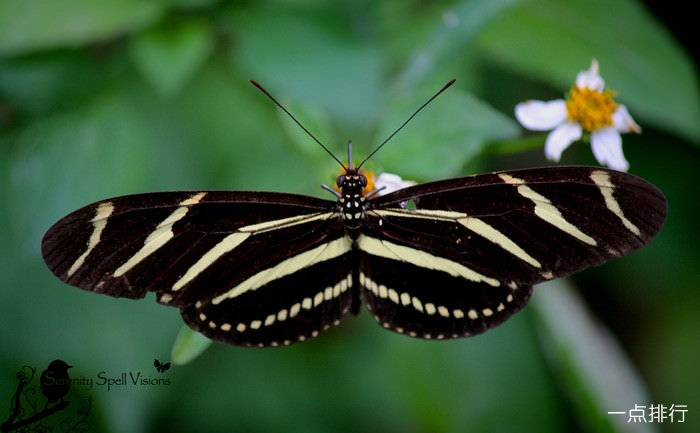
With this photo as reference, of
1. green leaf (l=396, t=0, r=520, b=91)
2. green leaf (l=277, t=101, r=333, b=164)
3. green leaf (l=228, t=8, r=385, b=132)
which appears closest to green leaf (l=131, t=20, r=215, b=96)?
green leaf (l=228, t=8, r=385, b=132)

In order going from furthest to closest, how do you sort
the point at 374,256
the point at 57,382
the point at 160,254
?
A: the point at 57,382
the point at 374,256
the point at 160,254

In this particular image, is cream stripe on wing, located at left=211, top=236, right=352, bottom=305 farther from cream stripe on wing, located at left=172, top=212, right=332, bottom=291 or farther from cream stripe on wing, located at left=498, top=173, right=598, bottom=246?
cream stripe on wing, located at left=498, top=173, right=598, bottom=246

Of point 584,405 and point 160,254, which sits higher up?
point 160,254

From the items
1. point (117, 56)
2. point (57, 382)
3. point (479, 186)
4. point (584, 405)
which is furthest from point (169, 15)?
point (584, 405)

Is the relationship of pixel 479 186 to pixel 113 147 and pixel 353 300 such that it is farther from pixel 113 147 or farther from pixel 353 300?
pixel 113 147

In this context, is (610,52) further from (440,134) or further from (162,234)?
(162,234)

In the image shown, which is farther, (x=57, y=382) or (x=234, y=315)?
(x=57, y=382)
